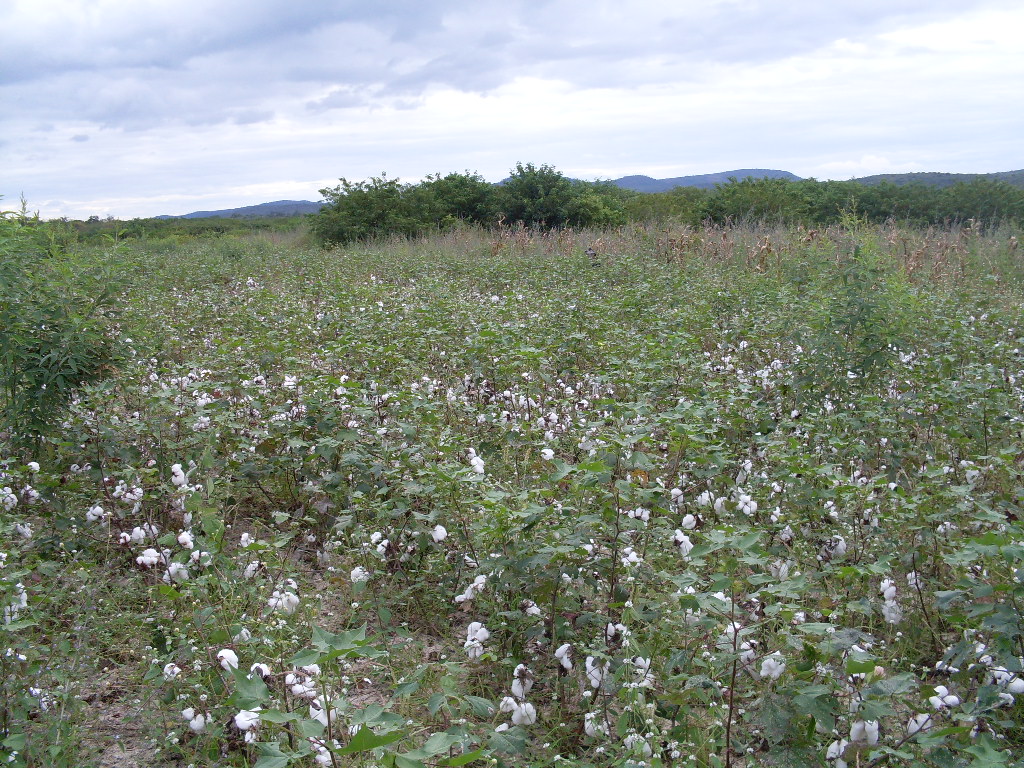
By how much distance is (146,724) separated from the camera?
2471 mm

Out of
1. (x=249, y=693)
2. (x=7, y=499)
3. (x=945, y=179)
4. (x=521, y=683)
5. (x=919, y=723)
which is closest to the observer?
(x=249, y=693)

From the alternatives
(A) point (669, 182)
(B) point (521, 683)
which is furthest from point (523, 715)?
(A) point (669, 182)

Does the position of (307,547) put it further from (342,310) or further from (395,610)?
(342,310)

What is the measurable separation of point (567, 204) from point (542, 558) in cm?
2010

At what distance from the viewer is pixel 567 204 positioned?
21.6 meters

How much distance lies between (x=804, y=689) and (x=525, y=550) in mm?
982

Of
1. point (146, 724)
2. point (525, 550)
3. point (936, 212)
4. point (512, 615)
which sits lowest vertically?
point (146, 724)

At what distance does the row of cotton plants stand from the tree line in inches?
639

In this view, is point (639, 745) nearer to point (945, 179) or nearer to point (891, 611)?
point (891, 611)

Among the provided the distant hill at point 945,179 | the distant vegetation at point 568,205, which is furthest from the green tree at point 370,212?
the distant hill at point 945,179

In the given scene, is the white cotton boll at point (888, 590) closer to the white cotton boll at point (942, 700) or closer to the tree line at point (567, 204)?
the white cotton boll at point (942, 700)

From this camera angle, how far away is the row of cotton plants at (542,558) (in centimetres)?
197

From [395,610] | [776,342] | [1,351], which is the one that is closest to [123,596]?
[395,610]

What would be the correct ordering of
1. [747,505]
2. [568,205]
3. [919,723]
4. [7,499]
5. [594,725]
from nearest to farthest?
[919,723]
[594,725]
[747,505]
[7,499]
[568,205]
